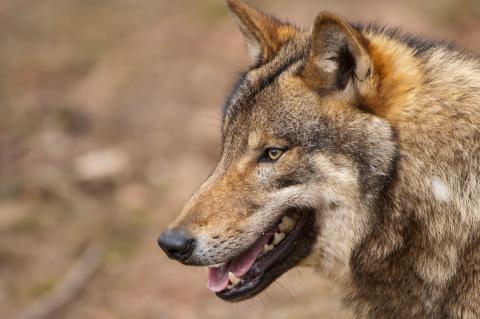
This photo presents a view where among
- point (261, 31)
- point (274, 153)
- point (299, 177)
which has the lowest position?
point (299, 177)

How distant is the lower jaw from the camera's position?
181 inches

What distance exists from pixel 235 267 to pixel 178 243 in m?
0.42

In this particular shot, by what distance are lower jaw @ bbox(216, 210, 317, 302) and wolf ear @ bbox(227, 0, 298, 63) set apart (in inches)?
43.7

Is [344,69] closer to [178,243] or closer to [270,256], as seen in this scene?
[270,256]

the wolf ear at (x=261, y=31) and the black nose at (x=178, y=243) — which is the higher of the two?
the wolf ear at (x=261, y=31)

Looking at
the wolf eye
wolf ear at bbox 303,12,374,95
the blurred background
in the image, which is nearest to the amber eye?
the wolf eye

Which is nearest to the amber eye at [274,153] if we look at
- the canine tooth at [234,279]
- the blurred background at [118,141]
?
the canine tooth at [234,279]

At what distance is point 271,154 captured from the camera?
4.53 meters

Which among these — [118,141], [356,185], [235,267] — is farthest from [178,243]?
[118,141]

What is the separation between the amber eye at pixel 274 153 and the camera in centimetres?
452

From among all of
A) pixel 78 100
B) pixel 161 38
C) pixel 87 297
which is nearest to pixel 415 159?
pixel 87 297

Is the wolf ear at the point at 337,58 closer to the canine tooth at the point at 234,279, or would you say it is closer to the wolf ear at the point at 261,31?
the wolf ear at the point at 261,31

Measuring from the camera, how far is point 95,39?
12.8 metres

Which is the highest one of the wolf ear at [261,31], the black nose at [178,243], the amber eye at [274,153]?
the wolf ear at [261,31]
